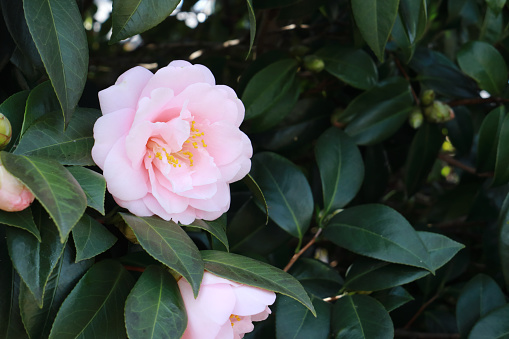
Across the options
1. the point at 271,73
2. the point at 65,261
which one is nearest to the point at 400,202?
the point at 271,73

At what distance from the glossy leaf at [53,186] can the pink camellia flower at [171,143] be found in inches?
2.3

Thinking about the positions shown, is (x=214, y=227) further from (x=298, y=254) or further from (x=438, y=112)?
(x=438, y=112)

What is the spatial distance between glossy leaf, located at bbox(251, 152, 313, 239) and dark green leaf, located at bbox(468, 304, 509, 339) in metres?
0.31

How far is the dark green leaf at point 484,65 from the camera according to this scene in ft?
3.71

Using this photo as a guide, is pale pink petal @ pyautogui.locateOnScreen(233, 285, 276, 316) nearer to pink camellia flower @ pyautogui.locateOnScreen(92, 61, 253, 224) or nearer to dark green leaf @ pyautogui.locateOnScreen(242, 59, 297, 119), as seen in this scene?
pink camellia flower @ pyautogui.locateOnScreen(92, 61, 253, 224)

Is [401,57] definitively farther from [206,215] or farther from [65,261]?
[65,261]

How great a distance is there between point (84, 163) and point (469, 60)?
86 centimetres

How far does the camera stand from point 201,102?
64 cm

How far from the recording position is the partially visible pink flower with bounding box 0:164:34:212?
513mm

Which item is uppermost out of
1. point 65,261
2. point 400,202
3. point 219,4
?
point 65,261

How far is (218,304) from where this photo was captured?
1.97 ft

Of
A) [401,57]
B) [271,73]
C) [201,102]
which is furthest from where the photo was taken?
[401,57]

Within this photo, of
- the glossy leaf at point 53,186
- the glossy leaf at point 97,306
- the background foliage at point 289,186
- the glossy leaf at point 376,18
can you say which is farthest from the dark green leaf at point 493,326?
the glossy leaf at point 53,186

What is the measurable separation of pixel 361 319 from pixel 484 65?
636 mm
